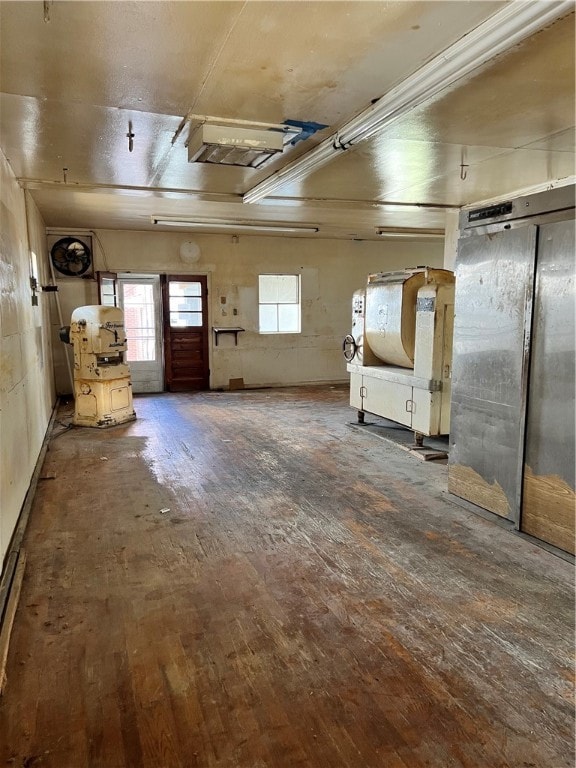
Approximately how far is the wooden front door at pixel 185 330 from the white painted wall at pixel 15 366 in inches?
133

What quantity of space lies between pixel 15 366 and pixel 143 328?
16.8 ft

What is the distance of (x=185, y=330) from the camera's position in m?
8.66

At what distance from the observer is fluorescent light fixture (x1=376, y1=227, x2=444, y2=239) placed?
8352mm

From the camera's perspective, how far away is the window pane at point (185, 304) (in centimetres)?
858

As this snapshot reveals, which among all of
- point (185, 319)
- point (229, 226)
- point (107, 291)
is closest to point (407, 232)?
point (229, 226)

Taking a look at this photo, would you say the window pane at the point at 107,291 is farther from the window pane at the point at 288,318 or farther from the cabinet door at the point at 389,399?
the cabinet door at the point at 389,399

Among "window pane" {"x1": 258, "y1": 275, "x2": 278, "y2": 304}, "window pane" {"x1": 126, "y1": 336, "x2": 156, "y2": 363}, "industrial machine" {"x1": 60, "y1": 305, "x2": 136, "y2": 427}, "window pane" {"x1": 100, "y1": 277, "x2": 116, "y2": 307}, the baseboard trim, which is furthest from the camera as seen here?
"window pane" {"x1": 258, "y1": 275, "x2": 278, "y2": 304}

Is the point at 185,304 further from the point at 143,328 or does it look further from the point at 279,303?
the point at 279,303

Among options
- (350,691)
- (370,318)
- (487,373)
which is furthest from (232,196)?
(350,691)

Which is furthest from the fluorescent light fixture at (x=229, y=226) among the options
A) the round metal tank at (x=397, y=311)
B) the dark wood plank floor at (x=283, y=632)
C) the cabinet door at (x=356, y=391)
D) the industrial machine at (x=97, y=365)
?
the dark wood plank floor at (x=283, y=632)

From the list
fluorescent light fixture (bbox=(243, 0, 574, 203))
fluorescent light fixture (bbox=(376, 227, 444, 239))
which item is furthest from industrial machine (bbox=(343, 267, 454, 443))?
fluorescent light fixture (bbox=(376, 227, 444, 239))

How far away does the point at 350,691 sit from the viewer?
6.19ft

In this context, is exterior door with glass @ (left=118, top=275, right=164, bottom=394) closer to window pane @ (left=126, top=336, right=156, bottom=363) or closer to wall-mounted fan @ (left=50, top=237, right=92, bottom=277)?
window pane @ (left=126, top=336, right=156, bottom=363)

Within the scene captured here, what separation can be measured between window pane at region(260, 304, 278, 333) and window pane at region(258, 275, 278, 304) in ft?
0.30
